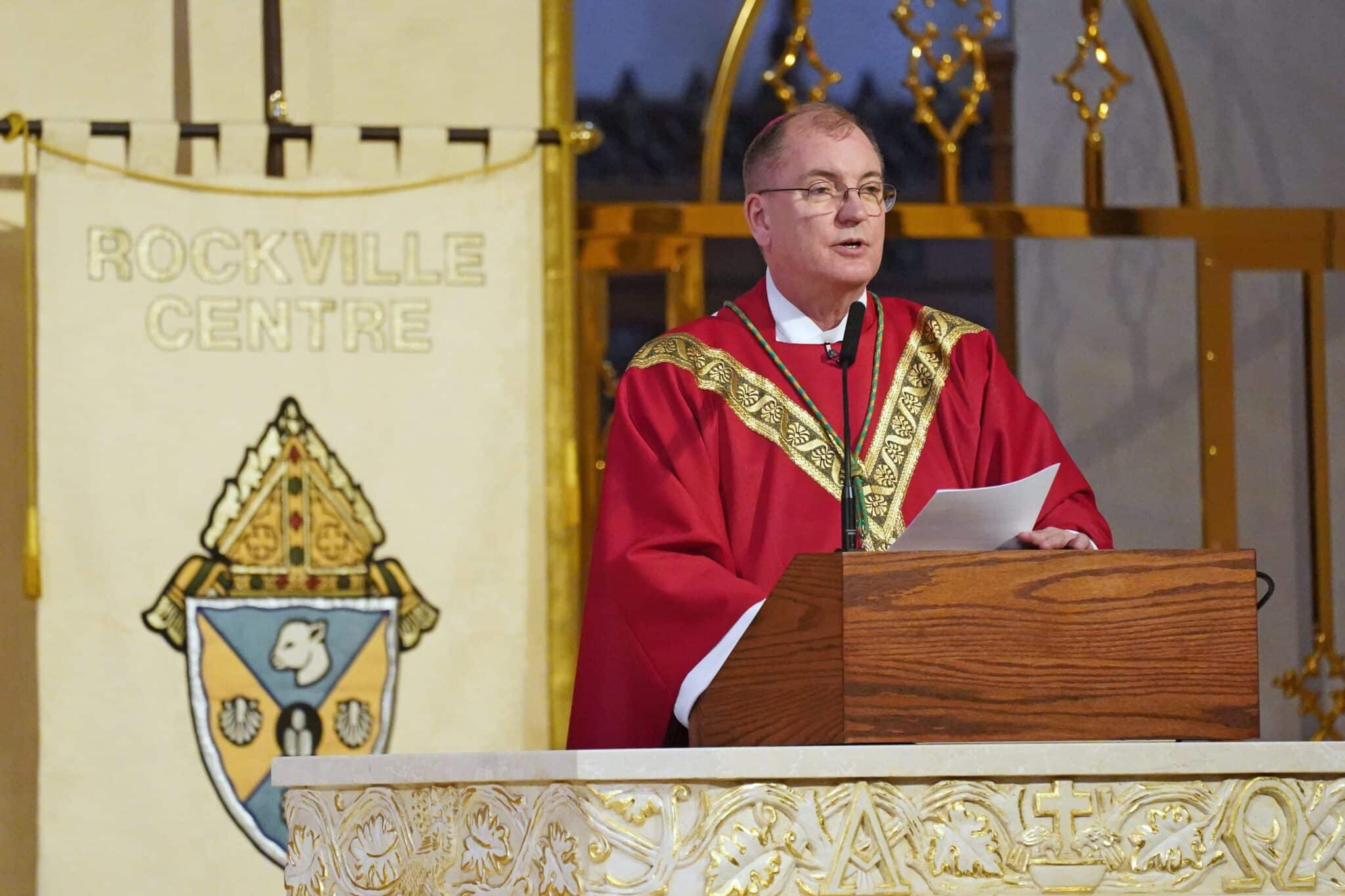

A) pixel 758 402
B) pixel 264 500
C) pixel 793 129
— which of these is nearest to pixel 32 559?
pixel 264 500

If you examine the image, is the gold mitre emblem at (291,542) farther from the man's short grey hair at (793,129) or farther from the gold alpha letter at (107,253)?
the man's short grey hair at (793,129)

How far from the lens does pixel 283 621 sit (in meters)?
4.37

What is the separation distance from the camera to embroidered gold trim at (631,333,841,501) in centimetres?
300

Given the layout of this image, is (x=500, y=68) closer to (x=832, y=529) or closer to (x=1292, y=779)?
(x=832, y=529)

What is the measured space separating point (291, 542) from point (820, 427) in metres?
1.76

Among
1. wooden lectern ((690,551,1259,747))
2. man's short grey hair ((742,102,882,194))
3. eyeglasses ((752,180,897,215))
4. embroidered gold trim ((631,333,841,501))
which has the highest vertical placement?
man's short grey hair ((742,102,882,194))

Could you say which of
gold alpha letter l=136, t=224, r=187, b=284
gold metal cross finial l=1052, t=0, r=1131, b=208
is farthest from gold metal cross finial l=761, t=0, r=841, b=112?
gold alpha letter l=136, t=224, r=187, b=284

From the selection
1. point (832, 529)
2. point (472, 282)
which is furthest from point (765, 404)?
point (472, 282)

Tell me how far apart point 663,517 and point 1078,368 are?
435 centimetres

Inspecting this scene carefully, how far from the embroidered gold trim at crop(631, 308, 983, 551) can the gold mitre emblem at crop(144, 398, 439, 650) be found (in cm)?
152

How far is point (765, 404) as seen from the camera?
3.06m

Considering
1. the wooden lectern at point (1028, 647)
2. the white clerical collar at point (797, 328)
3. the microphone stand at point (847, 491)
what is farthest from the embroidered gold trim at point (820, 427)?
the wooden lectern at point (1028, 647)

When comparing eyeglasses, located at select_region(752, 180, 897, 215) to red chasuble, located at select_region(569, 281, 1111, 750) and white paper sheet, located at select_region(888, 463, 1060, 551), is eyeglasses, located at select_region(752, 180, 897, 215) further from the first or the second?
white paper sheet, located at select_region(888, 463, 1060, 551)

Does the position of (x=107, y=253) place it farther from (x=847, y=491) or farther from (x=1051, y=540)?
(x=1051, y=540)
